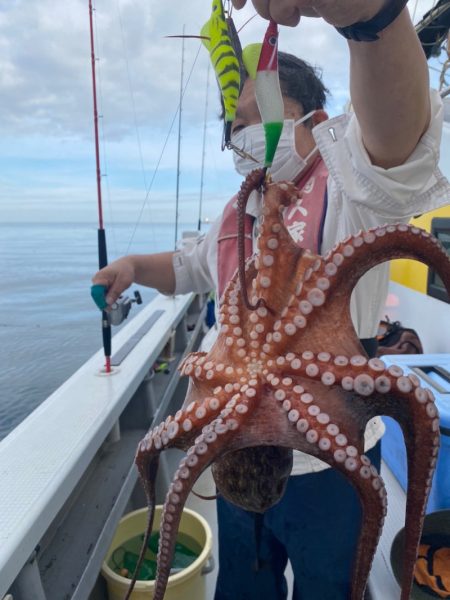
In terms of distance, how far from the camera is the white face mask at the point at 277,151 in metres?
1.52

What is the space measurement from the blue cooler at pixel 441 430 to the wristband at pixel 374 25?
79.2 inches

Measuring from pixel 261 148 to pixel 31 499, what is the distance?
5.02ft

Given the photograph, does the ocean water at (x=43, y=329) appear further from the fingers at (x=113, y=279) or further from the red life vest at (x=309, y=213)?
the red life vest at (x=309, y=213)

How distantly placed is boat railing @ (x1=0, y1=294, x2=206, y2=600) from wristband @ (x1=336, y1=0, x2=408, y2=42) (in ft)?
5.71

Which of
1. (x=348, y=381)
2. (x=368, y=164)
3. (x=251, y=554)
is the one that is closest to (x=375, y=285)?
(x=368, y=164)

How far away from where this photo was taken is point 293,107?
1.73m

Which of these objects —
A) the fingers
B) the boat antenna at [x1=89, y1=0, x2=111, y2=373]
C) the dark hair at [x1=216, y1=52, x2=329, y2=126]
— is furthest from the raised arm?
the boat antenna at [x1=89, y1=0, x2=111, y2=373]

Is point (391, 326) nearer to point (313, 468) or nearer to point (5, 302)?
point (313, 468)

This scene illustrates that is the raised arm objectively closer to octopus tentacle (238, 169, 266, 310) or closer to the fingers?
octopus tentacle (238, 169, 266, 310)

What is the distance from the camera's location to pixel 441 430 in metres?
2.43

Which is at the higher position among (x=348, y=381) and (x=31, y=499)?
(x=348, y=381)

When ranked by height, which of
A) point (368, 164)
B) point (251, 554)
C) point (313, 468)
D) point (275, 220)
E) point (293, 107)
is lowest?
point (251, 554)

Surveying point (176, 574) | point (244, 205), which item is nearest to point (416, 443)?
point (244, 205)

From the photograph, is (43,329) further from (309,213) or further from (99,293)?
(309,213)
